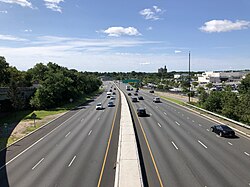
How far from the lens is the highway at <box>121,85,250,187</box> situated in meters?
16.9

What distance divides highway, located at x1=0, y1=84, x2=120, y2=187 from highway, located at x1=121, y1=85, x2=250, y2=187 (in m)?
3.50

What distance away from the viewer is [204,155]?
871 inches

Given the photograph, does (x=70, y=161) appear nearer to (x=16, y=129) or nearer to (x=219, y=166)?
(x=219, y=166)

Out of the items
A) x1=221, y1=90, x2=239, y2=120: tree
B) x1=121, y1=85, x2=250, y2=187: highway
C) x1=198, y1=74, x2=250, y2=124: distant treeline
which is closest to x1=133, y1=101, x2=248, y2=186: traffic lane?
x1=121, y1=85, x2=250, y2=187: highway

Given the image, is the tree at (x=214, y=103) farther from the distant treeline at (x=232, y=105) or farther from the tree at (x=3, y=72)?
the tree at (x=3, y=72)

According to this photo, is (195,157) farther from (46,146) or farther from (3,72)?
(3,72)

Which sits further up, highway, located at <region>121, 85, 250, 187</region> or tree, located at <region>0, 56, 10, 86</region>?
tree, located at <region>0, 56, 10, 86</region>

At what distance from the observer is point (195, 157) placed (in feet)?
70.5

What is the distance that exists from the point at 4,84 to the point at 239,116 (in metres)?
61.2

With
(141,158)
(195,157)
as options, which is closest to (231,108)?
(195,157)

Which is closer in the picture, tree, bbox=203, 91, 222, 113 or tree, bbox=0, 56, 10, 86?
tree, bbox=203, 91, 222, 113

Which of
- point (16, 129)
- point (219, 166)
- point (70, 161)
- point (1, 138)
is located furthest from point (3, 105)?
point (219, 166)

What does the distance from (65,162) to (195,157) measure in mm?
10573

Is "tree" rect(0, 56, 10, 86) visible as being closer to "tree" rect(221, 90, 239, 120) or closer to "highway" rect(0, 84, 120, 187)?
"highway" rect(0, 84, 120, 187)
